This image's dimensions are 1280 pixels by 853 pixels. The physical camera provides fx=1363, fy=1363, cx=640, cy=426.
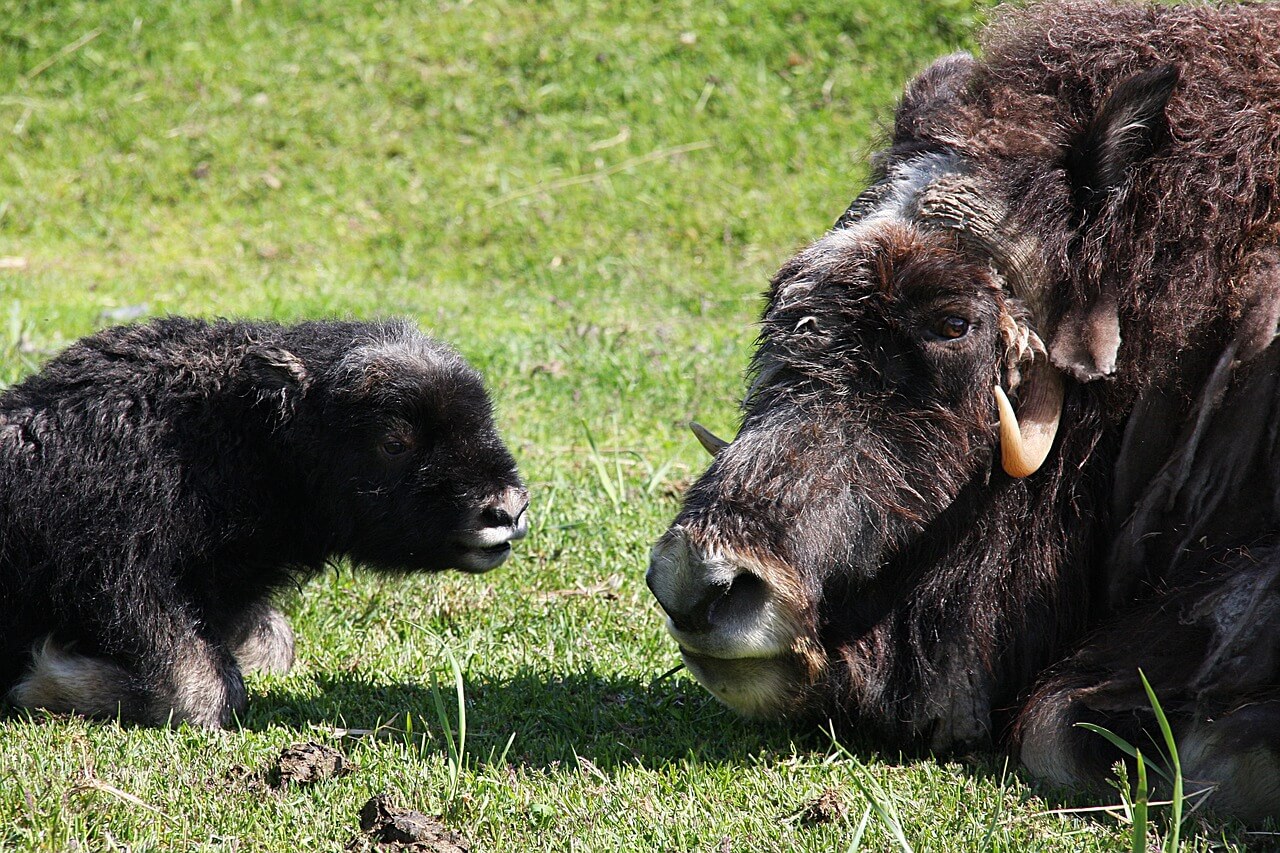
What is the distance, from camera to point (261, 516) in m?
4.32

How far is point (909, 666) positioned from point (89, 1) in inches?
444

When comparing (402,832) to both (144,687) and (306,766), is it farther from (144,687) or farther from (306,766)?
(144,687)

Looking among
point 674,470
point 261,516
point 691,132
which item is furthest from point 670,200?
point 261,516

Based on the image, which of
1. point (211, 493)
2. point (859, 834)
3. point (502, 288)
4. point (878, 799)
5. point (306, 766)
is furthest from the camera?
point (502, 288)

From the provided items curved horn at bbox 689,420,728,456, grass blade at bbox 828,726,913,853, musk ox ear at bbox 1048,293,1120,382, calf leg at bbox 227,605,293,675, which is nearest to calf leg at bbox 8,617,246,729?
calf leg at bbox 227,605,293,675

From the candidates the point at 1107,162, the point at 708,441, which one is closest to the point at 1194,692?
the point at 1107,162

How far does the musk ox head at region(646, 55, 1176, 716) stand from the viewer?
338cm

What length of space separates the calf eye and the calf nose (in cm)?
159

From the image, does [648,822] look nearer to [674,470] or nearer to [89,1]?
[674,470]

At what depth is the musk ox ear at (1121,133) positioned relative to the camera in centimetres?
345

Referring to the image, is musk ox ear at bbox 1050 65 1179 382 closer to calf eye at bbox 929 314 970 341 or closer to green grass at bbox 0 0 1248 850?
calf eye at bbox 929 314 970 341

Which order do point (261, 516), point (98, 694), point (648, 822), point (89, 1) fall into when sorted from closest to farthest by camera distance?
1. point (648, 822)
2. point (98, 694)
3. point (261, 516)
4. point (89, 1)

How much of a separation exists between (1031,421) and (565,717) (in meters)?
1.55

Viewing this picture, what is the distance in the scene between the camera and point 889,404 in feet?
11.4
